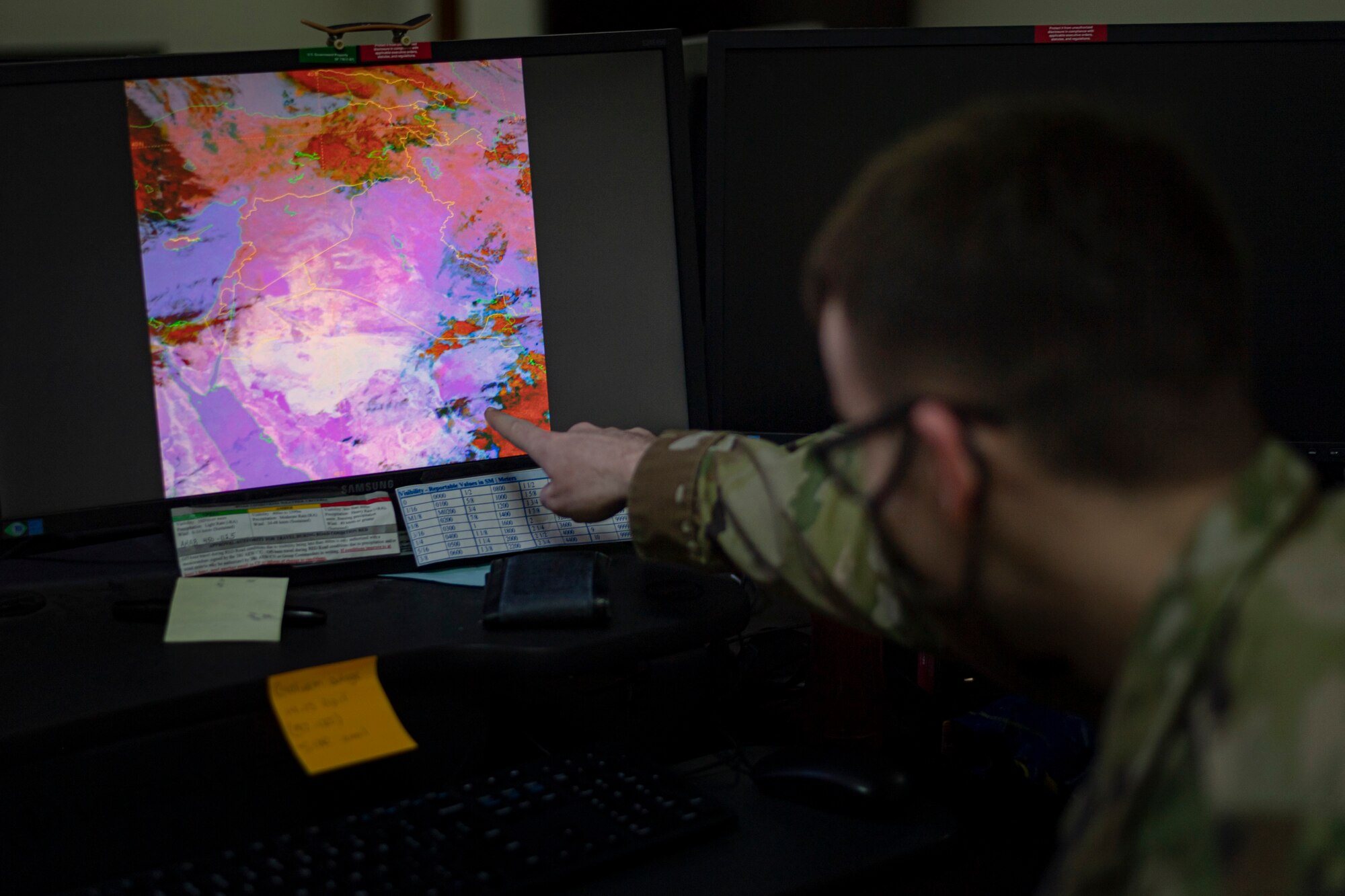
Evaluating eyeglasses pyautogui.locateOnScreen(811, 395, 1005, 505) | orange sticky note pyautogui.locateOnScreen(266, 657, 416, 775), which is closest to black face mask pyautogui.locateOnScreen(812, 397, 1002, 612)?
eyeglasses pyautogui.locateOnScreen(811, 395, 1005, 505)

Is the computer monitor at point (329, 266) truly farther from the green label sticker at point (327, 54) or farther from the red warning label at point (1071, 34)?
the red warning label at point (1071, 34)

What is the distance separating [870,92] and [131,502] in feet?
2.48

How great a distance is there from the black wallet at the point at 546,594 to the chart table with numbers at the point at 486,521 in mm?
66

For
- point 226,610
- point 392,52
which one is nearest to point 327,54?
point 392,52

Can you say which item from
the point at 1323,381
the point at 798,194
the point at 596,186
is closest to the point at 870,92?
the point at 798,194

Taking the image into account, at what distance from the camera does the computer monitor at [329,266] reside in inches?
34.8

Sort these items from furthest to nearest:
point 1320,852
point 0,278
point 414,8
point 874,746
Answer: point 414,8 < point 874,746 < point 0,278 < point 1320,852

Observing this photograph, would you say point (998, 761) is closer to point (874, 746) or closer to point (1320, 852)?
point (874, 746)

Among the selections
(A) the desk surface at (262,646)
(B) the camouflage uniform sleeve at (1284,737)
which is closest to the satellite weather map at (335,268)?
(A) the desk surface at (262,646)

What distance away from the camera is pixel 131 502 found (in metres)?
0.91

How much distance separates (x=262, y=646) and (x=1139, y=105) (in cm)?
90

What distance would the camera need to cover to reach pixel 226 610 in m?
0.88

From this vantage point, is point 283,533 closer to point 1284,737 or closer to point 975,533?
point 975,533

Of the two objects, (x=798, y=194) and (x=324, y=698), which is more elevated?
(x=798, y=194)
